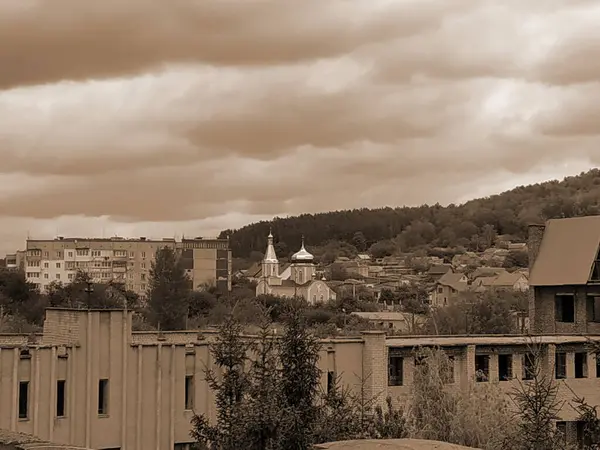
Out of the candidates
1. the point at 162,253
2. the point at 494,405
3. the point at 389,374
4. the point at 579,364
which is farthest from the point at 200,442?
the point at 162,253

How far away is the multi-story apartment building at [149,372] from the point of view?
3472 cm

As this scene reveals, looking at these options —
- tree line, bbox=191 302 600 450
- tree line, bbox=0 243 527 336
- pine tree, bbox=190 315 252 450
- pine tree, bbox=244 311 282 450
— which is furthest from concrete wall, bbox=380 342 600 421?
pine tree, bbox=244 311 282 450

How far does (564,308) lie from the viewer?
5750cm

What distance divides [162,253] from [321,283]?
5998 cm

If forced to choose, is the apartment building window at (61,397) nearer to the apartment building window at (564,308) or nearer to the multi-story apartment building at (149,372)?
the multi-story apartment building at (149,372)

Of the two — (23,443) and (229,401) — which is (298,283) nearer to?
(229,401)

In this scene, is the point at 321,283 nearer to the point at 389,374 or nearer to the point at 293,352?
the point at 389,374

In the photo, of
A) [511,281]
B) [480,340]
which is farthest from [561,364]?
[511,281]

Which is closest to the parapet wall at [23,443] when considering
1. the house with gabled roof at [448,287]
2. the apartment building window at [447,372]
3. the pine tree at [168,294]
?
the apartment building window at [447,372]

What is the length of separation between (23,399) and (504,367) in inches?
862

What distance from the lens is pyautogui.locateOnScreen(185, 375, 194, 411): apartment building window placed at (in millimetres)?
38031

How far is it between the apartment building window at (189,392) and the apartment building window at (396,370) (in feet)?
30.3

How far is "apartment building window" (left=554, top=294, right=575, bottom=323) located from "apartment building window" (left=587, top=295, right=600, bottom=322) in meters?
1.07

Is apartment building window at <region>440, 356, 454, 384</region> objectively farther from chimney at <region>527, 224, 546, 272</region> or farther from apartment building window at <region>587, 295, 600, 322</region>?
chimney at <region>527, 224, 546, 272</region>
